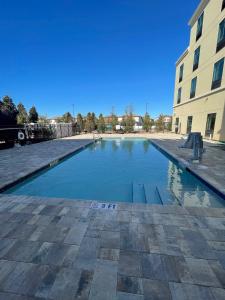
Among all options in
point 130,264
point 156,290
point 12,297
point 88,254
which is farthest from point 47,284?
point 156,290

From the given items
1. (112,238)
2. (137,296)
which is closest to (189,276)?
(137,296)

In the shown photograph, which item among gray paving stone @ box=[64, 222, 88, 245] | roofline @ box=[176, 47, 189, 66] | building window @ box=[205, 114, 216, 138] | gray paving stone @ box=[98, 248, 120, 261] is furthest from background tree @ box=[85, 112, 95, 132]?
gray paving stone @ box=[98, 248, 120, 261]

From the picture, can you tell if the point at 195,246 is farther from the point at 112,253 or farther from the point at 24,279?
the point at 24,279

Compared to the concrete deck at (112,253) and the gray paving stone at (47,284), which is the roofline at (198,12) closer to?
the concrete deck at (112,253)

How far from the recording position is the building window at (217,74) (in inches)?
449

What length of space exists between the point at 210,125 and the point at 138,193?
38.3 feet

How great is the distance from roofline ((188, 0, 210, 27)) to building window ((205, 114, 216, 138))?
9.01 m

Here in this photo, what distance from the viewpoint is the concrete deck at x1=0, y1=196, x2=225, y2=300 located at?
1.47m

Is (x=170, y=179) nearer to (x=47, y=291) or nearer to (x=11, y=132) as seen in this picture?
(x=47, y=291)

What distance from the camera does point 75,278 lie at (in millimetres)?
1588

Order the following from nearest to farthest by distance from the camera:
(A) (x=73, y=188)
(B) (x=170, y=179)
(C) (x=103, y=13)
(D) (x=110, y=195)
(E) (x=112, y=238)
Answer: (E) (x=112, y=238), (D) (x=110, y=195), (A) (x=73, y=188), (B) (x=170, y=179), (C) (x=103, y=13)

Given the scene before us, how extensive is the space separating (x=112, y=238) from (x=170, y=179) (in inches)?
154

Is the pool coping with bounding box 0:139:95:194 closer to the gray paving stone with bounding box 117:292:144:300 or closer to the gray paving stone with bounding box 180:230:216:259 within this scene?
the gray paving stone with bounding box 117:292:144:300

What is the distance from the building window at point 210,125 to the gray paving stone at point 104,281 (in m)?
13.5
